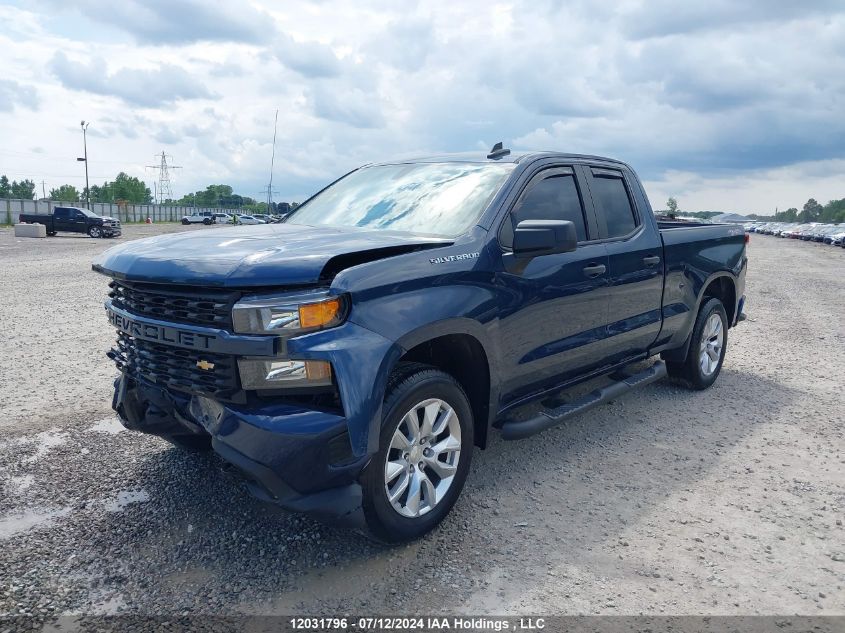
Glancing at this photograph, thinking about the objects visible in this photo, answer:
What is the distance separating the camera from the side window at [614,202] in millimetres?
4730

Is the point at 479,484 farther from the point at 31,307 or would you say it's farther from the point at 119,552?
the point at 31,307

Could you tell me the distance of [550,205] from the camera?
167 inches

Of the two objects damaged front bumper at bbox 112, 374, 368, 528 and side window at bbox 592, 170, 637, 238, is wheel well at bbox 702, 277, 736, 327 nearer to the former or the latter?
side window at bbox 592, 170, 637, 238

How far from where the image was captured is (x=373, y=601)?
2.84 meters

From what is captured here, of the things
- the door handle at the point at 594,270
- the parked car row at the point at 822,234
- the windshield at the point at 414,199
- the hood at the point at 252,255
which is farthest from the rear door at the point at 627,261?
the parked car row at the point at 822,234

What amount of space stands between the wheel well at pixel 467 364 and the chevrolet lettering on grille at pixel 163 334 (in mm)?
1049

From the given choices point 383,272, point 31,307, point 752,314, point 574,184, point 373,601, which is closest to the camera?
point 373,601

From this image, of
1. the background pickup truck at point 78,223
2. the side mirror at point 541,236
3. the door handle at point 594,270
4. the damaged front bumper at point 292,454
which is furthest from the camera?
the background pickup truck at point 78,223

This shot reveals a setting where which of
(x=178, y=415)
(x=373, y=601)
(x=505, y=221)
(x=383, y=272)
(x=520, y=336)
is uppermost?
(x=505, y=221)

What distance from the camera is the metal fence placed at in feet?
166

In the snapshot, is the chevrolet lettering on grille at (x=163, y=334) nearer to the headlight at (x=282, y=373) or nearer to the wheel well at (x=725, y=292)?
the headlight at (x=282, y=373)

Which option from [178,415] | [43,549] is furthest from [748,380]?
[43,549]

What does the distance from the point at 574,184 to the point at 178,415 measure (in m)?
2.94

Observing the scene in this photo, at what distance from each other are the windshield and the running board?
1193mm
